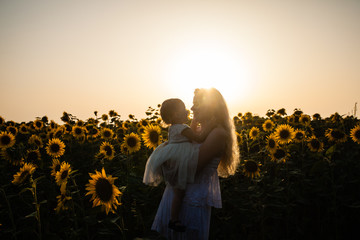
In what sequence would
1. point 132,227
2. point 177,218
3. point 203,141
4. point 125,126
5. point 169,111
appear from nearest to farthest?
point 177,218 → point 203,141 → point 169,111 → point 132,227 → point 125,126

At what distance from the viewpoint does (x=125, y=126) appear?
797cm

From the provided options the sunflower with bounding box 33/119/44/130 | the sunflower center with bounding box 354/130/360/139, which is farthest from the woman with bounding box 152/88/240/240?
the sunflower with bounding box 33/119/44/130

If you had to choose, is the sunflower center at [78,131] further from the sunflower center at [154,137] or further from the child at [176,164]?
the child at [176,164]

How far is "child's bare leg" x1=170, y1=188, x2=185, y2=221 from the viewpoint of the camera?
2.33m

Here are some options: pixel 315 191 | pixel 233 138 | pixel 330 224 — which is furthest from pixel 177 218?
pixel 330 224

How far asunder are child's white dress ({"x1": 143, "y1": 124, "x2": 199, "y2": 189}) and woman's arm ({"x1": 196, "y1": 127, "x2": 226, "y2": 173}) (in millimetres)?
58

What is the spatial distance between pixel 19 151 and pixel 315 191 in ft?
18.1

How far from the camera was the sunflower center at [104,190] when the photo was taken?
2.34 meters

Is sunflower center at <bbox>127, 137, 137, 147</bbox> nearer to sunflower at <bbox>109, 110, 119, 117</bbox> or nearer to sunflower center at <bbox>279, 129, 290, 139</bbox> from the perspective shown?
sunflower center at <bbox>279, 129, 290, 139</bbox>

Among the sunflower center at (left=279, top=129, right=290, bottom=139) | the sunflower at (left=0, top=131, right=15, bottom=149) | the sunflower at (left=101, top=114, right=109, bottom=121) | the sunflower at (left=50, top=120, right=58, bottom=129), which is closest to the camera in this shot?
the sunflower center at (left=279, top=129, right=290, bottom=139)

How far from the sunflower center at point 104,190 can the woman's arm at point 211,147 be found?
2.94 ft

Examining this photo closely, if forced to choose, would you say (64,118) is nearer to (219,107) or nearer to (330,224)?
(219,107)

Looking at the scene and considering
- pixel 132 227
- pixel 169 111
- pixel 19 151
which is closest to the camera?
pixel 169 111

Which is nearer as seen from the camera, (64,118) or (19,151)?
(19,151)
